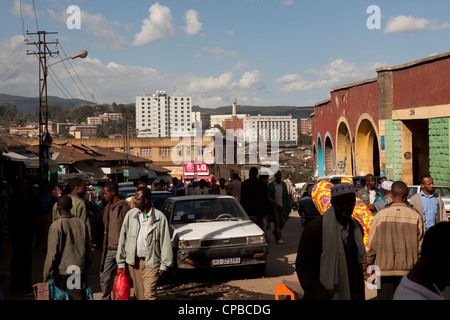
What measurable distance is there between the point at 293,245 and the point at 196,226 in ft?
16.6

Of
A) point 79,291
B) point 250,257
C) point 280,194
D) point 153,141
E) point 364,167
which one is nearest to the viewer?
point 79,291

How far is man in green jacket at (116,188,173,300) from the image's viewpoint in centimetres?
774

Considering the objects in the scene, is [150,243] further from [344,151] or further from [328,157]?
[328,157]

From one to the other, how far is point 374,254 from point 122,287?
3.22 metres

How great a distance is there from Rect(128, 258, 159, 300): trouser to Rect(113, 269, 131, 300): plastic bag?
5.4 inches

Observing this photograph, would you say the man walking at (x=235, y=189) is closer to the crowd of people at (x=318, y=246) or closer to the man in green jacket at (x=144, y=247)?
the crowd of people at (x=318, y=246)

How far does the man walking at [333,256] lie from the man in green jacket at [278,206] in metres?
10.8

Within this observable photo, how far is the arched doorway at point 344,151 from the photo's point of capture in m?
38.0

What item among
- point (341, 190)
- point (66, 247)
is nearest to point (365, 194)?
point (66, 247)

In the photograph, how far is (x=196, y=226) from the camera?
11.3 metres

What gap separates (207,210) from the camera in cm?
1200

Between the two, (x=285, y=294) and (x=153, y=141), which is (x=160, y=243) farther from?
(x=153, y=141)

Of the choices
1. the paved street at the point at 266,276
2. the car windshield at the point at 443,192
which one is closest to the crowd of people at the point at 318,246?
the paved street at the point at 266,276

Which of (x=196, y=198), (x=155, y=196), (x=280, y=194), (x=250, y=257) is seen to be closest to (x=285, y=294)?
(x=250, y=257)
